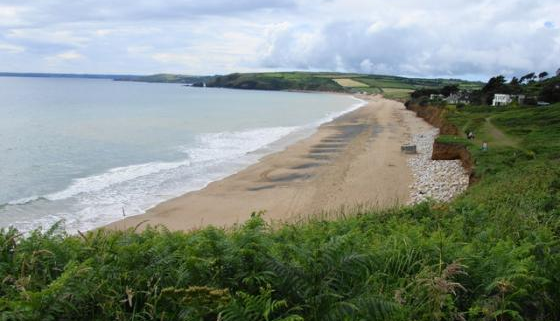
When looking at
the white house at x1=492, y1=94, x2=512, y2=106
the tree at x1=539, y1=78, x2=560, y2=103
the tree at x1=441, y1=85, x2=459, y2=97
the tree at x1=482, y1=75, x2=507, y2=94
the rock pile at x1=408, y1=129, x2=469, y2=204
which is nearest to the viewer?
the rock pile at x1=408, y1=129, x2=469, y2=204

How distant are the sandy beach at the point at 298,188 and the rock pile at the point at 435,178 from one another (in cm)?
66

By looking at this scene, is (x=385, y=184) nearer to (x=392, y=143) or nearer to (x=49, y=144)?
(x=392, y=143)

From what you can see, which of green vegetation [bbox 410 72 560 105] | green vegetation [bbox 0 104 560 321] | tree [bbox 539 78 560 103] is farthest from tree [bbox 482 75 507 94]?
green vegetation [bbox 0 104 560 321]

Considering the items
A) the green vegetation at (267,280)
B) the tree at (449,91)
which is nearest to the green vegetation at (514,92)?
the tree at (449,91)

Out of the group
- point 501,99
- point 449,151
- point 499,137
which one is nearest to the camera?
point 449,151

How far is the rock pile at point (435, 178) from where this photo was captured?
22967mm

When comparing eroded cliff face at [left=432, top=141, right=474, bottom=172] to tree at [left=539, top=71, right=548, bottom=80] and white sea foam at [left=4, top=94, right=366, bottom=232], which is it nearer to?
A: white sea foam at [left=4, top=94, right=366, bottom=232]

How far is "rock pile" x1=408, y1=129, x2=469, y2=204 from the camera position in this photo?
2297 centimetres

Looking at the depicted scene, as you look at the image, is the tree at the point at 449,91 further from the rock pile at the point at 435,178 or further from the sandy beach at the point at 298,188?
the rock pile at the point at 435,178

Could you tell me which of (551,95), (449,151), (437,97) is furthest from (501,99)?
(449,151)

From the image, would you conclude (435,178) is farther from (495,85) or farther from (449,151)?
(495,85)

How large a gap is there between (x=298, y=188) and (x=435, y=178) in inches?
316

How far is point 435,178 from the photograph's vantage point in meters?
27.2

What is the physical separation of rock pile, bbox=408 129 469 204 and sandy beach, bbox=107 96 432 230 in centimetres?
66
